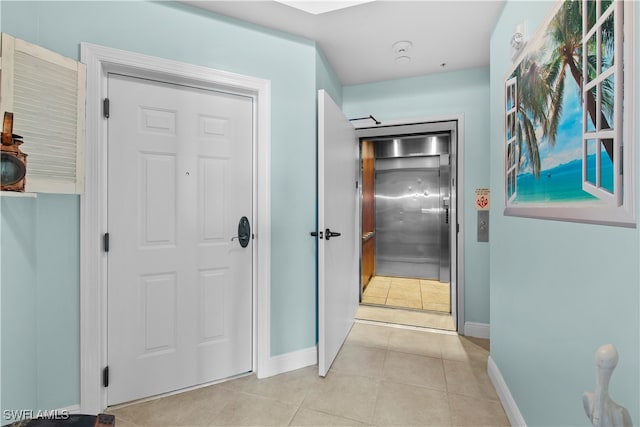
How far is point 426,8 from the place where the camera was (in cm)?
175

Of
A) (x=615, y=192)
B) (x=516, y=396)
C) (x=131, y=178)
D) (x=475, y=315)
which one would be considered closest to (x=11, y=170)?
(x=131, y=178)

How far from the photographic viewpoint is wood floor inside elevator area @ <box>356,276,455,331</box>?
2838 mm

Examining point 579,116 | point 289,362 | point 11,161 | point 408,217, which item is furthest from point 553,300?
point 408,217

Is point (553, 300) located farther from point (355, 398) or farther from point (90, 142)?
point (90, 142)

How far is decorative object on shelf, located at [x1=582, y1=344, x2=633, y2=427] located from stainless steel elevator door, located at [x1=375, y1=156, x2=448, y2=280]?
399cm

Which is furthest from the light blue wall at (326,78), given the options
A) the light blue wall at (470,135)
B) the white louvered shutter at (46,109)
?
the white louvered shutter at (46,109)

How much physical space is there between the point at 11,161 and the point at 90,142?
0.38 metres

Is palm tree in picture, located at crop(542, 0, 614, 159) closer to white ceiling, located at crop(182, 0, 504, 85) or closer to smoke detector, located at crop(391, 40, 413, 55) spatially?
white ceiling, located at crop(182, 0, 504, 85)

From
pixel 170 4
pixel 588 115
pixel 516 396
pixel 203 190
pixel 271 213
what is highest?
pixel 170 4

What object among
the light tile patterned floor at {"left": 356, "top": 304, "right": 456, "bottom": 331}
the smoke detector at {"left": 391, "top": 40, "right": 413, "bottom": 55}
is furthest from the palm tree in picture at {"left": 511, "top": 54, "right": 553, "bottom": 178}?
the light tile patterned floor at {"left": 356, "top": 304, "right": 456, "bottom": 331}

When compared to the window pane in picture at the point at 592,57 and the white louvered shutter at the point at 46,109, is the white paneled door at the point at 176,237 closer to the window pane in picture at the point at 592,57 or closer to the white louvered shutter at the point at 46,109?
the white louvered shutter at the point at 46,109

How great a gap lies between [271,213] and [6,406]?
1550mm

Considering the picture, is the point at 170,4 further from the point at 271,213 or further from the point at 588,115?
the point at 588,115

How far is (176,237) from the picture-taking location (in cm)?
173
